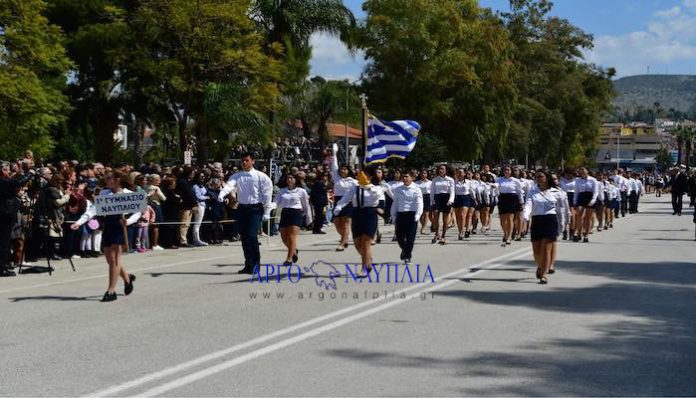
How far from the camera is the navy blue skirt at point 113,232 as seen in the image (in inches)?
472

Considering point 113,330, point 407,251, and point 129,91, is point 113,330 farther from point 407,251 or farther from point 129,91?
point 129,91

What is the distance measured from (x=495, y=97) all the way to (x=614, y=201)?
72.4 ft

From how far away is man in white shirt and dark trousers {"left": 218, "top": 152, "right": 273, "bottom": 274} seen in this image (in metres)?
14.8

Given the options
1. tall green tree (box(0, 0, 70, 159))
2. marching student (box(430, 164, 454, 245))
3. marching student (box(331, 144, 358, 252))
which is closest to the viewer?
marching student (box(331, 144, 358, 252))

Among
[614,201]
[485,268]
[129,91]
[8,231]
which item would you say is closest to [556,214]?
[485,268]

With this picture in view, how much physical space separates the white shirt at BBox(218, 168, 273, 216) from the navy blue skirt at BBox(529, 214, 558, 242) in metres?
4.17

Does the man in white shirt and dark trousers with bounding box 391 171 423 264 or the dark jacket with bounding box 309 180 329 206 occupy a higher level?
the dark jacket with bounding box 309 180 329 206

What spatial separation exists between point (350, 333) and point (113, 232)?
403cm

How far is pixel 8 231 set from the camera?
14867mm

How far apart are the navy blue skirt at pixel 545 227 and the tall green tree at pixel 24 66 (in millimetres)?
23845

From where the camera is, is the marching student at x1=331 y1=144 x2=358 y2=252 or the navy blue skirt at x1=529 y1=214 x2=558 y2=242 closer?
the navy blue skirt at x1=529 y1=214 x2=558 y2=242

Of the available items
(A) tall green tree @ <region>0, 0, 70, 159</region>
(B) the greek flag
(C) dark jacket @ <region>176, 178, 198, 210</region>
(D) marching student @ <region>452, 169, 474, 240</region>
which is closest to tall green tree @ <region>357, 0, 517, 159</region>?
(A) tall green tree @ <region>0, 0, 70, 159</region>

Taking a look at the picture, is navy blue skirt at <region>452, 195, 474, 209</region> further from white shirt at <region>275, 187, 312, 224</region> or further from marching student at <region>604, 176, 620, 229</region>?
white shirt at <region>275, 187, 312, 224</region>

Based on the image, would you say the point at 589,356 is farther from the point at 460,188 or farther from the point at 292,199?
the point at 460,188
